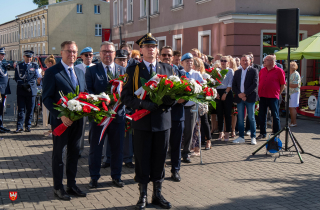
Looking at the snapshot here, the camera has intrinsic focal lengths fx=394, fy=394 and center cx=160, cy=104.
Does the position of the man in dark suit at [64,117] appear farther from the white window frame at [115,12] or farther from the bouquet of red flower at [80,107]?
the white window frame at [115,12]

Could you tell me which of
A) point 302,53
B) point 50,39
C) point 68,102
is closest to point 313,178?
point 68,102

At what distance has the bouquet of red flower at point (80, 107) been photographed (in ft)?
16.4

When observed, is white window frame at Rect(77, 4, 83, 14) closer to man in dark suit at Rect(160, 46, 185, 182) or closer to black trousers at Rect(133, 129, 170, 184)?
man in dark suit at Rect(160, 46, 185, 182)

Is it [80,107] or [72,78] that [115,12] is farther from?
[80,107]

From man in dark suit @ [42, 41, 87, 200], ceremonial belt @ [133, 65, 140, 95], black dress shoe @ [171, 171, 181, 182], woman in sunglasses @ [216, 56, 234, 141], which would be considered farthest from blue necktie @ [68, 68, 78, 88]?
woman in sunglasses @ [216, 56, 234, 141]

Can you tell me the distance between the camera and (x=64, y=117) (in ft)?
16.9

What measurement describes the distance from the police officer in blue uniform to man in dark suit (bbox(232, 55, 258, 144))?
580 cm

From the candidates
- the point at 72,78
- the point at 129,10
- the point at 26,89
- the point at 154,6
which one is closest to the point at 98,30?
the point at 129,10

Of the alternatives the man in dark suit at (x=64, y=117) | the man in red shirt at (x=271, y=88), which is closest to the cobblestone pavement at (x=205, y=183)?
the man in dark suit at (x=64, y=117)

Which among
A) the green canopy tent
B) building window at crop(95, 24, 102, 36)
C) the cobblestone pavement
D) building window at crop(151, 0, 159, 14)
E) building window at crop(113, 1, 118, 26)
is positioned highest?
building window at crop(95, 24, 102, 36)

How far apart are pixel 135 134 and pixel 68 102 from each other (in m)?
0.99

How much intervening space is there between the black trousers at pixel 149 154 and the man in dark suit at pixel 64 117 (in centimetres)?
95

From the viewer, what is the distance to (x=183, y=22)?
21078mm

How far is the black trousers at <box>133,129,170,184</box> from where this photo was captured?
17.2 ft
